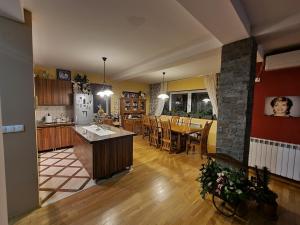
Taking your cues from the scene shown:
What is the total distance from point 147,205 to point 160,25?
251 cm

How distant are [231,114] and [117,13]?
2.10 meters

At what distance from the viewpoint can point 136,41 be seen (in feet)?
8.53

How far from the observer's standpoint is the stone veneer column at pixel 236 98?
2119 millimetres

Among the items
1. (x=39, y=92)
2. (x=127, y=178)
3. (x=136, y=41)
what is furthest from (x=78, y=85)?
(x=127, y=178)

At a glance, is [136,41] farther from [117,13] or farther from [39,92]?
[39,92]

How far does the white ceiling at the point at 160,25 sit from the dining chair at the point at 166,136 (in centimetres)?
179

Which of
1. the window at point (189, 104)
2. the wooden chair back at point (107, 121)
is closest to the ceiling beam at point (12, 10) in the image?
the wooden chair back at point (107, 121)

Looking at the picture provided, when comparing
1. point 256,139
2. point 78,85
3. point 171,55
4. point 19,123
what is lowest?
point 256,139

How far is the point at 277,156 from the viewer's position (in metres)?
2.87

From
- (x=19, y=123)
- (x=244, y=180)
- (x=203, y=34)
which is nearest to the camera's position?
(x=19, y=123)

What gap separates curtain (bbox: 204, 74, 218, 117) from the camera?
187 inches

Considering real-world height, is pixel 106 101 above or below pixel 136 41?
below

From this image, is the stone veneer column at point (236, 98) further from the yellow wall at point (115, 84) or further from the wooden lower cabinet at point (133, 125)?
the yellow wall at point (115, 84)

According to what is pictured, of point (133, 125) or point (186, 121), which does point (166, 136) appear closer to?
point (186, 121)
